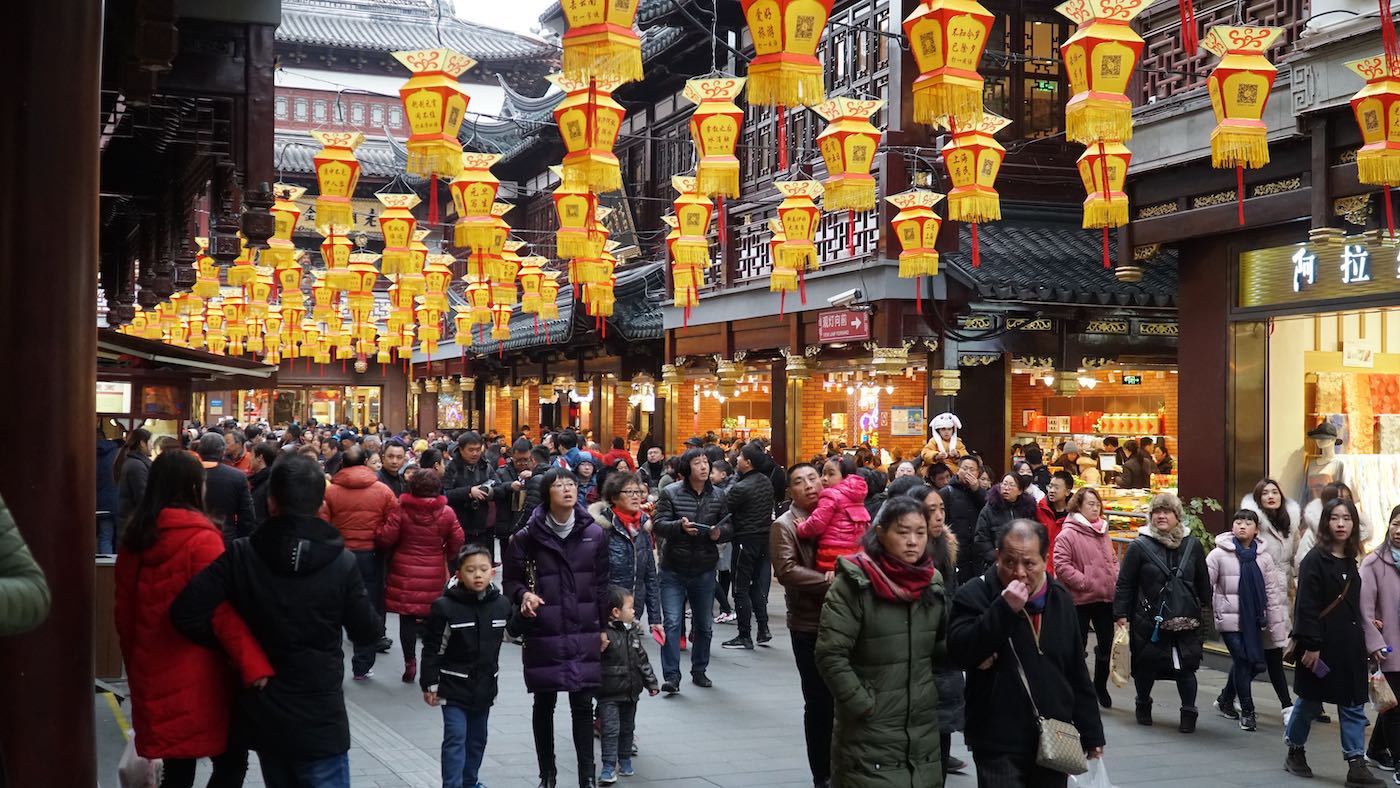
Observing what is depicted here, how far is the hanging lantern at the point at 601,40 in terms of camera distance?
8.88 meters

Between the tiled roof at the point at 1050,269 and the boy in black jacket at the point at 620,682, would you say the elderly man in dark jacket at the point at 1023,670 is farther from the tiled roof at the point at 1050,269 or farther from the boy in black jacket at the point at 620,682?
the tiled roof at the point at 1050,269

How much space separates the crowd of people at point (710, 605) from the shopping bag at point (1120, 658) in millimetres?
56

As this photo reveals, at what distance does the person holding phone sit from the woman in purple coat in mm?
4160

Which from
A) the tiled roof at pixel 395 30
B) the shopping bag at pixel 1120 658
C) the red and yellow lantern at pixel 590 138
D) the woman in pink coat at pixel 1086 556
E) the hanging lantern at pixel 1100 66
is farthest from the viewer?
the tiled roof at pixel 395 30

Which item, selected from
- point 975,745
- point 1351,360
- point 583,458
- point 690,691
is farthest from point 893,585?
point 1351,360

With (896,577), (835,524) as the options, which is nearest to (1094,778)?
(896,577)

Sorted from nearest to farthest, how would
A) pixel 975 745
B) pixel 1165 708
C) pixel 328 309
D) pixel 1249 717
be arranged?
pixel 975 745 < pixel 1249 717 < pixel 1165 708 < pixel 328 309

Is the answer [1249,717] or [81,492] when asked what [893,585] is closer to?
[81,492]

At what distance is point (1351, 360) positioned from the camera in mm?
12719

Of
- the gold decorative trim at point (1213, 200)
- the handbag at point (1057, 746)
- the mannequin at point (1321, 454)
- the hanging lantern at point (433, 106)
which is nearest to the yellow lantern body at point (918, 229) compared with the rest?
the gold decorative trim at point (1213, 200)

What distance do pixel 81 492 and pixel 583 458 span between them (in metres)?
7.81

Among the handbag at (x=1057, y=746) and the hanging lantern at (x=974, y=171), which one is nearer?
the handbag at (x=1057, y=746)

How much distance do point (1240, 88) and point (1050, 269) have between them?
29.5ft

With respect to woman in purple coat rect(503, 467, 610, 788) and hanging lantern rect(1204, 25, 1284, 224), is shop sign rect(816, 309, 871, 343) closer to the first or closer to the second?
hanging lantern rect(1204, 25, 1284, 224)
